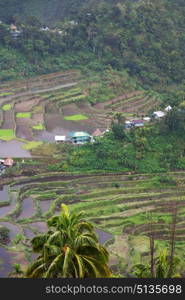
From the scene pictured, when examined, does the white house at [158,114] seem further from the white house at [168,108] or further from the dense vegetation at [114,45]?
the dense vegetation at [114,45]

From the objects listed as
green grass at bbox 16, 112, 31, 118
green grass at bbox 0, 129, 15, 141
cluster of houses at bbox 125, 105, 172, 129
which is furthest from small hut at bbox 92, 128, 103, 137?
green grass at bbox 16, 112, 31, 118

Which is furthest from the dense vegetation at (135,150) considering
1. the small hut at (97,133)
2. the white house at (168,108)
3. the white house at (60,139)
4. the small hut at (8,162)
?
the white house at (168,108)

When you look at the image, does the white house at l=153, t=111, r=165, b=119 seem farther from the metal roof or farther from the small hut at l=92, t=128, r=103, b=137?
the metal roof

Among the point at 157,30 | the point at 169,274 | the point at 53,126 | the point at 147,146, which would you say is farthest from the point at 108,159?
the point at 157,30

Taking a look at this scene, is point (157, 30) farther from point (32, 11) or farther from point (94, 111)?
point (32, 11)

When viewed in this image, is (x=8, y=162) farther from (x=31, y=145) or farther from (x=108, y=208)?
(x=108, y=208)
